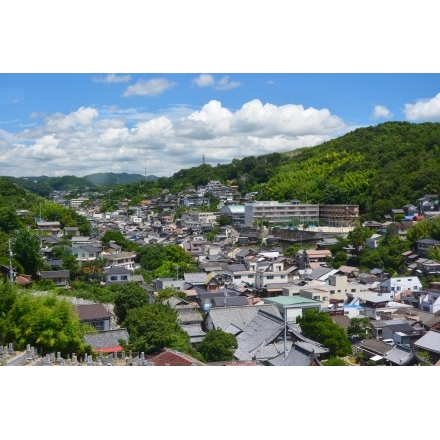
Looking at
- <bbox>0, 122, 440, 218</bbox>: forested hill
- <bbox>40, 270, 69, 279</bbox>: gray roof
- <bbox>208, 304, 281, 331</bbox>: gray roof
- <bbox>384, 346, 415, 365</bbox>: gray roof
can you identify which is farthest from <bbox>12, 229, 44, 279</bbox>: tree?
<bbox>0, 122, 440, 218</bbox>: forested hill

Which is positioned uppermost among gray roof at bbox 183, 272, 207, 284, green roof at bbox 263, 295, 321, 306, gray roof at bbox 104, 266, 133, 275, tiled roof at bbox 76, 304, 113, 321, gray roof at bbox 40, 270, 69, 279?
gray roof at bbox 40, 270, 69, 279

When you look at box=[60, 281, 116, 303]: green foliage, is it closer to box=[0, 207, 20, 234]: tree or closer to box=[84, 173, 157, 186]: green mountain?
box=[0, 207, 20, 234]: tree

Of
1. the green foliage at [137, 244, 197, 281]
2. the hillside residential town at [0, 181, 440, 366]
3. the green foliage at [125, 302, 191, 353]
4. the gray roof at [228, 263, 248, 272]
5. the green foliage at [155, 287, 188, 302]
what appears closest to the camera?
the green foliage at [125, 302, 191, 353]

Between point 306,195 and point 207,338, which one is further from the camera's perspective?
point 306,195

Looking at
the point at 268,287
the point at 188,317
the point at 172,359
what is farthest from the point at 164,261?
the point at 172,359

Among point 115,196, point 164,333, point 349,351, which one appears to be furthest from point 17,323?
point 115,196

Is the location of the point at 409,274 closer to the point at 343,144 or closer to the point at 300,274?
the point at 300,274

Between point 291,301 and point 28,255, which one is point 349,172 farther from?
point 28,255
